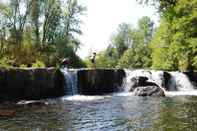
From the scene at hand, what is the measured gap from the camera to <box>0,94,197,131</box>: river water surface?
1591 cm

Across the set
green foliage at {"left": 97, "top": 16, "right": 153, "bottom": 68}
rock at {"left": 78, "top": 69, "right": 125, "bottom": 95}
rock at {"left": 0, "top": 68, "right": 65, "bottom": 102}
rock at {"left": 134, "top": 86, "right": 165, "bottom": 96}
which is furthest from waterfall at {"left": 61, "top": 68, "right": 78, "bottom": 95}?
green foliage at {"left": 97, "top": 16, "right": 153, "bottom": 68}

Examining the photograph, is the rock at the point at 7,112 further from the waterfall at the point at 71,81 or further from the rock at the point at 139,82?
the rock at the point at 139,82

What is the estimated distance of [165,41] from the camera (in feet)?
146

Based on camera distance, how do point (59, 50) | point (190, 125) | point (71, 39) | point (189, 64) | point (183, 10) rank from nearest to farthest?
1. point (190, 125)
2. point (183, 10)
3. point (189, 64)
4. point (59, 50)
5. point (71, 39)

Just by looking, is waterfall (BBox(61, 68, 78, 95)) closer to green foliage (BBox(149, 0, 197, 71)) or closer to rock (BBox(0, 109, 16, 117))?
green foliage (BBox(149, 0, 197, 71))

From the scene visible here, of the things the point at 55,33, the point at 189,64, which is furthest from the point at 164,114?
the point at 55,33

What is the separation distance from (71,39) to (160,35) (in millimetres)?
13681

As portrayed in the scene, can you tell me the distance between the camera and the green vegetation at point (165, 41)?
31969mm

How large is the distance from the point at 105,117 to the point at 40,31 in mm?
33650

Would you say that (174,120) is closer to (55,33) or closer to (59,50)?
(59,50)

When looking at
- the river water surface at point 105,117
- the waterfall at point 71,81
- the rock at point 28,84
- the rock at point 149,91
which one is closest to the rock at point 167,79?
the rock at point 149,91

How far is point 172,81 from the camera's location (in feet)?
121

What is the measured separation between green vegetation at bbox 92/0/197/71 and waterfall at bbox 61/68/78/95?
7.65 metres

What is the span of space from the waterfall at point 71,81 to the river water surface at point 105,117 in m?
8.09
